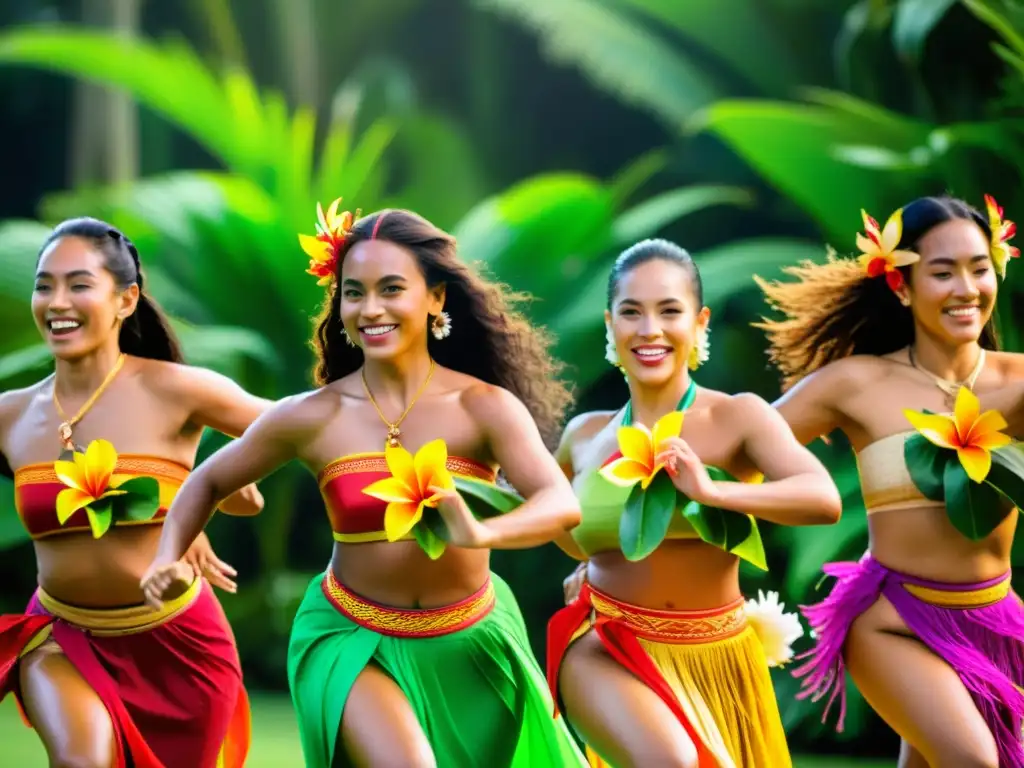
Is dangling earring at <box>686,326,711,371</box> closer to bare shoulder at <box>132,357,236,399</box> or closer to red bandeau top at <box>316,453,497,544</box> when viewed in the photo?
red bandeau top at <box>316,453,497,544</box>

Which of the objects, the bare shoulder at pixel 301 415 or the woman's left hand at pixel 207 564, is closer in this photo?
the bare shoulder at pixel 301 415

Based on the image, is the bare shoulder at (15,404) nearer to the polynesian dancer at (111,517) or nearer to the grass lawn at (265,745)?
the polynesian dancer at (111,517)

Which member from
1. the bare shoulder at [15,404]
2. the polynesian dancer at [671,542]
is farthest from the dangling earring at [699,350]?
the bare shoulder at [15,404]

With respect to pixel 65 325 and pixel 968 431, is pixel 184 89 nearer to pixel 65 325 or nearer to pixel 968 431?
pixel 65 325

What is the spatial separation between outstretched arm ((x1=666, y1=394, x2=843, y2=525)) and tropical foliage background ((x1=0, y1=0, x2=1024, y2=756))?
254cm

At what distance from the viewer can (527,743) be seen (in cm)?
348

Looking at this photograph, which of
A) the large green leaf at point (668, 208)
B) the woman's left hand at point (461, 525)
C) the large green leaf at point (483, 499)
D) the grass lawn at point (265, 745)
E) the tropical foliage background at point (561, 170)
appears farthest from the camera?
the large green leaf at point (668, 208)

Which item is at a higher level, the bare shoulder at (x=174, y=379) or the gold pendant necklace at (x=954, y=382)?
the gold pendant necklace at (x=954, y=382)

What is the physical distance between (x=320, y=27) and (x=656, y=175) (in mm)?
3378

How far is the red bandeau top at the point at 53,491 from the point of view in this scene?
3777 mm

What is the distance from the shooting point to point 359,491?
11.0 ft

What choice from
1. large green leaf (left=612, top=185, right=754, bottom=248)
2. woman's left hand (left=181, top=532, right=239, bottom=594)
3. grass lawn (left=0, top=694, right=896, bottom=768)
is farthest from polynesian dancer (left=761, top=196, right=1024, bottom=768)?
large green leaf (left=612, top=185, right=754, bottom=248)

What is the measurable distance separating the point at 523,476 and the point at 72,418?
118 cm

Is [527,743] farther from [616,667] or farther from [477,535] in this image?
[477,535]
